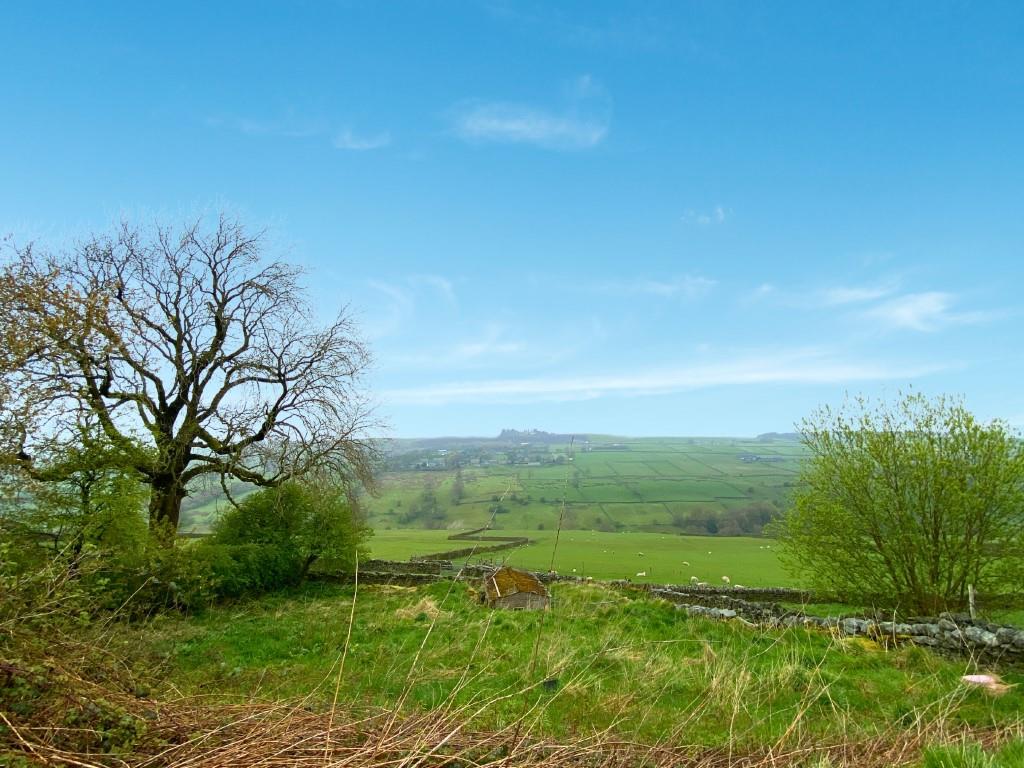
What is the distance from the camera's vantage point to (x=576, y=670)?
8211 mm

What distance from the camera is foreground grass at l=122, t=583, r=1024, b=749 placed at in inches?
164

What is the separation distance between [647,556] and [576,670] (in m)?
31.9

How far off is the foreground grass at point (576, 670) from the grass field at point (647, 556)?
40.2 ft

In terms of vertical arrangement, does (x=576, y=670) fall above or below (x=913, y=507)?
below

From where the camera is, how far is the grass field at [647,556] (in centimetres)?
3020

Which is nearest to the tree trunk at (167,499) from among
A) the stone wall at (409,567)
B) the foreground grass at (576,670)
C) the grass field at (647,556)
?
the foreground grass at (576,670)

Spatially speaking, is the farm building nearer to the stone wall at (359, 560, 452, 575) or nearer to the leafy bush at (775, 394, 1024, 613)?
the leafy bush at (775, 394, 1024, 613)

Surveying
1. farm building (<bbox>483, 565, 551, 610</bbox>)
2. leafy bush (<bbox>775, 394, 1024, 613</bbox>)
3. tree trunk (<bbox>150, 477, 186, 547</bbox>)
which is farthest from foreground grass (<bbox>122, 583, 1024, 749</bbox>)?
leafy bush (<bbox>775, 394, 1024, 613</bbox>)

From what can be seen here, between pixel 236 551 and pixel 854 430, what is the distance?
19723mm

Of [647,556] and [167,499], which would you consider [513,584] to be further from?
[647,556]

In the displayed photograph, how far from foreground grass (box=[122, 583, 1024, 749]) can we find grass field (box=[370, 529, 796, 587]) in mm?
12253

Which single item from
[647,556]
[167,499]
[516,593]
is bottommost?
[647,556]

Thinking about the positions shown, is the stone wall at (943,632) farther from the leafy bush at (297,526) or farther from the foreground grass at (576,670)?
the leafy bush at (297,526)

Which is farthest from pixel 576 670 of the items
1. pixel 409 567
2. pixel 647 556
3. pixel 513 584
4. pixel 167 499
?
pixel 647 556
